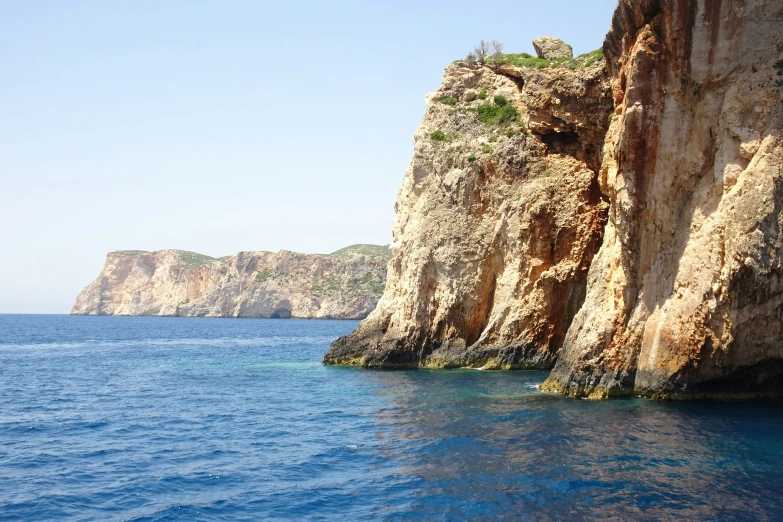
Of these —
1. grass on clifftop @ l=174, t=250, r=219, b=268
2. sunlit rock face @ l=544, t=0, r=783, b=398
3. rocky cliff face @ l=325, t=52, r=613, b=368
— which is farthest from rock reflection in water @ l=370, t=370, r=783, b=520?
grass on clifftop @ l=174, t=250, r=219, b=268

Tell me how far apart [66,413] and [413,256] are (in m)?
20.4

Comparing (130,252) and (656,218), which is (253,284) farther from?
(656,218)

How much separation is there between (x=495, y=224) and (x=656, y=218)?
13.4m

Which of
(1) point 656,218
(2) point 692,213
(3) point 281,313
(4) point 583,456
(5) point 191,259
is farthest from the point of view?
(5) point 191,259

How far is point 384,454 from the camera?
20656 mm

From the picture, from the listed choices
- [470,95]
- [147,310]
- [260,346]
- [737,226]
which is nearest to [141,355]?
[260,346]

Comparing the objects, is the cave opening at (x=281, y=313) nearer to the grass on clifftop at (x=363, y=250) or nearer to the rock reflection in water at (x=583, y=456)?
the grass on clifftop at (x=363, y=250)

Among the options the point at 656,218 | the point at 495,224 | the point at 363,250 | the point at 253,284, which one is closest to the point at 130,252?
the point at 253,284

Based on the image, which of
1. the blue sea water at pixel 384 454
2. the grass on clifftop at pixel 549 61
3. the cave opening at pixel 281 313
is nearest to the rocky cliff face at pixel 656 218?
the grass on clifftop at pixel 549 61

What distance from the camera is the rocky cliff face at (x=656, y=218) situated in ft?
80.6

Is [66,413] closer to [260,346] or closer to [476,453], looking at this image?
[476,453]

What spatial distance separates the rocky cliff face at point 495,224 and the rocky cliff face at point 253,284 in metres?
95.7

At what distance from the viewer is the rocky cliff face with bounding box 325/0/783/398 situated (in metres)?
24.6

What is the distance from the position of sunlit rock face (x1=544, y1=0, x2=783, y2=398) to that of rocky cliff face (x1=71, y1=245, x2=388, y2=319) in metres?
111
